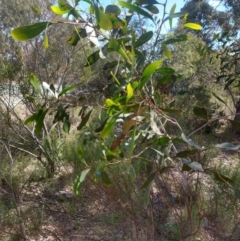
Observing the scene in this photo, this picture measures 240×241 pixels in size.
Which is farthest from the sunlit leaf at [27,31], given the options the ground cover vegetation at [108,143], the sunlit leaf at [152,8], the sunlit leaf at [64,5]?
the sunlit leaf at [152,8]

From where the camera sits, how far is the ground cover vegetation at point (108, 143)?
136 cm

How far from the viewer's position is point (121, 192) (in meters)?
2.86

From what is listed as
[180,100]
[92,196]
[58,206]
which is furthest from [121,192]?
[180,100]

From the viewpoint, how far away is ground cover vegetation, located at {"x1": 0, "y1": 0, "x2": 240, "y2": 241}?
1360mm

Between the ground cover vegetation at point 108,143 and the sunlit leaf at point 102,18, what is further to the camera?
the ground cover vegetation at point 108,143

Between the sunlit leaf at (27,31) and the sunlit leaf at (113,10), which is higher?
the sunlit leaf at (113,10)

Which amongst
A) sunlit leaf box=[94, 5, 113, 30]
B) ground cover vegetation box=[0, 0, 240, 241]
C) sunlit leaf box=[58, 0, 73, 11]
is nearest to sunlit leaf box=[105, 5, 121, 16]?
ground cover vegetation box=[0, 0, 240, 241]

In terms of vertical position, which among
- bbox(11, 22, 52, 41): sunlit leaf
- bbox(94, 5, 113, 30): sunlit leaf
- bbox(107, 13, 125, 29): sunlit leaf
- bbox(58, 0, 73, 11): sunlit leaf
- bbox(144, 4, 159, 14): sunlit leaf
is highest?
bbox(144, 4, 159, 14): sunlit leaf

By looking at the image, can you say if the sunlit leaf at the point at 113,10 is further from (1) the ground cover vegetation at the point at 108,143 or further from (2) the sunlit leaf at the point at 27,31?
(2) the sunlit leaf at the point at 27,31

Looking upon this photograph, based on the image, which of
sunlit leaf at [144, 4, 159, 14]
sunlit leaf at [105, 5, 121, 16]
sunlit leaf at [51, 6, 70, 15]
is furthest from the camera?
sunlit leaf at [144, 4, 159, 14]

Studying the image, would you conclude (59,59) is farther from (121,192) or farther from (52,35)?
(121,192)

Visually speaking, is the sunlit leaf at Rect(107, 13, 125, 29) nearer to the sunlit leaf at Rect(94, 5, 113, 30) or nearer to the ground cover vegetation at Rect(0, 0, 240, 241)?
the ground cover vegetation at Rect(0, 0, 240, 241)

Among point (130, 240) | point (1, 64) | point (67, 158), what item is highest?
point (1, 64)

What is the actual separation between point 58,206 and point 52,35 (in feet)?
9.12
